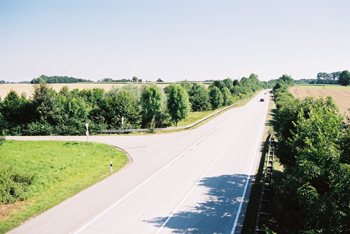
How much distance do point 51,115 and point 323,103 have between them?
32.1 meters

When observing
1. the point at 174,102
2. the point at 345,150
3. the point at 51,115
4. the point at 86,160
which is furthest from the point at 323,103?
the point at 51,115

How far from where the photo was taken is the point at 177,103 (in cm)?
3453

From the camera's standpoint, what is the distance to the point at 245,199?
43.1ft

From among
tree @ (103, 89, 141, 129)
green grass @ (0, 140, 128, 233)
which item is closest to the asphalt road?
green grass @ (0, 140, 128, 233)

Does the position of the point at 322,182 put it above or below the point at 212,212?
above

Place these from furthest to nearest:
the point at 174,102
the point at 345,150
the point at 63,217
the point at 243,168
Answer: the point at 174,102, the point at 243,168, the point at 63,217, the point at 345,150

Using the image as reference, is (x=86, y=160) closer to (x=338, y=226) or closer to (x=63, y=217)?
(x=63, y=217)

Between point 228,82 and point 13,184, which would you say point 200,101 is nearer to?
point 228,82

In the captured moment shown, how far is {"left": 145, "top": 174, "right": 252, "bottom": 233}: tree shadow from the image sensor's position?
10484mm

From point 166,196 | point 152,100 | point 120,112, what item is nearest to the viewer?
point 166,196

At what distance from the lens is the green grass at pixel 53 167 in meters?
12.2

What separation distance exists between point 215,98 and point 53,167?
167 feet

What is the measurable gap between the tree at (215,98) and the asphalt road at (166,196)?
4037 centimetres

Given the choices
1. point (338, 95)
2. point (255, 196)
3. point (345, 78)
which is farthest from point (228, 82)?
point (255, 196)
